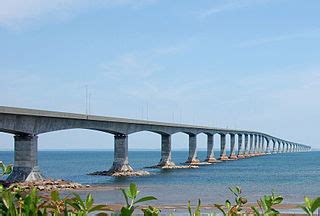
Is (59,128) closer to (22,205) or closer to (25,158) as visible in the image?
(25,158)

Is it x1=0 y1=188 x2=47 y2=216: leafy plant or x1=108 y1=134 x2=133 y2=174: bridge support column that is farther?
x1=108 y1=134 x2=133 y2=174: bridge support column

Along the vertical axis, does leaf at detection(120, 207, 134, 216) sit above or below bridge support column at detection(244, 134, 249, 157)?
below

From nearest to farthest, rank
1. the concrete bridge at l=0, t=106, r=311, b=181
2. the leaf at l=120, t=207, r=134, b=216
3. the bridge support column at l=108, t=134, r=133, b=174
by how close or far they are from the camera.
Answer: the leaf at l=120, t=207, r=134, b=216
the concrete bridge at l=0, t=106, r=311, b=181
the bridge support column at l=108, t=134, r=133, b=174

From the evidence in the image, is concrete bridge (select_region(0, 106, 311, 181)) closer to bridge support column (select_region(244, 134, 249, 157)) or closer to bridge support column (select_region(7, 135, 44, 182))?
bridge support column (select_region(7, 135, 44, 182))

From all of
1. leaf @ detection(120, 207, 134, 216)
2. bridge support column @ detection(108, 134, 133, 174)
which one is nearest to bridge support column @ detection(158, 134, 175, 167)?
bridge support column @ detection(108, 134, 133, 174)

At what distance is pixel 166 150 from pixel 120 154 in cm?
2213

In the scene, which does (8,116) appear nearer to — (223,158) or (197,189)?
(197,189)

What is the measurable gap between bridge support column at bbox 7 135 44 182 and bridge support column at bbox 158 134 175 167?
46421 mm

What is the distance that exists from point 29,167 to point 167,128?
45628 mm

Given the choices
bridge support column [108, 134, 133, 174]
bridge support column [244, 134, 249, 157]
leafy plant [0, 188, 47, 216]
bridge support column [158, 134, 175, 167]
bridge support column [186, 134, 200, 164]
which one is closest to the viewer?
leafy plant [0, 188, 47, 216]

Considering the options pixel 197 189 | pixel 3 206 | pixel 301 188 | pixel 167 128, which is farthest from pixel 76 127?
pixel 3 206

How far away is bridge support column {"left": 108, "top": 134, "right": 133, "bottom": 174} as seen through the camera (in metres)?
76.2

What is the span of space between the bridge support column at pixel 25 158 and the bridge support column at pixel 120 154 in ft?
80.4

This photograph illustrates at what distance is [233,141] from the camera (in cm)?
15200
